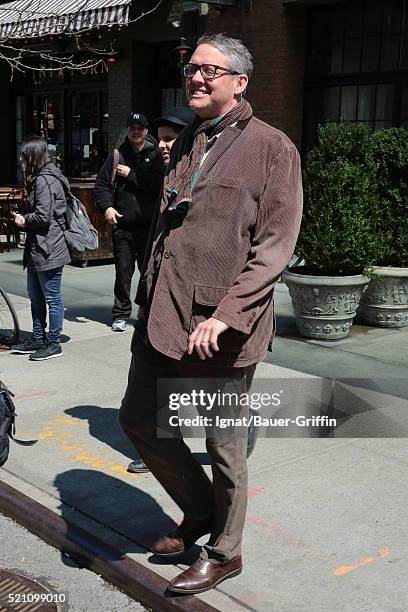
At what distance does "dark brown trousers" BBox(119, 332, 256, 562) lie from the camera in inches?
123

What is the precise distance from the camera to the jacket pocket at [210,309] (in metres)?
3.01

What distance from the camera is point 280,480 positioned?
4367 mm

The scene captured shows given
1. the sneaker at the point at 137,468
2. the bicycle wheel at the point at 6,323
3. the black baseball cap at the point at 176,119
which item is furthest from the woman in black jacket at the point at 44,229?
the sneaker at the point at 137,468

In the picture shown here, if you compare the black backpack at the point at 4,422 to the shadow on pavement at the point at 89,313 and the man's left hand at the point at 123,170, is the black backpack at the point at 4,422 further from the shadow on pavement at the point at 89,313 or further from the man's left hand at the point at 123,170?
the shadow on pavement at the point at 89,313

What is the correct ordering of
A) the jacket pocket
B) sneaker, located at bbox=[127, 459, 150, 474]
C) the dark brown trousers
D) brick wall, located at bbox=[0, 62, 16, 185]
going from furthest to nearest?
brick wall, located at bbox=[0, 62, 16, 185]
sneaker, located at bbox=[127, 459, 150, 474]
the dark brown trousers
the jacket pocket

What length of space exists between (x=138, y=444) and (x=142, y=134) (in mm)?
4353

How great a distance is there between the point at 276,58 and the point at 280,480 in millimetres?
8518

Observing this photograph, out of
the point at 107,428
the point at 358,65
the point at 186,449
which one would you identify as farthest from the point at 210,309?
the point at 358,65

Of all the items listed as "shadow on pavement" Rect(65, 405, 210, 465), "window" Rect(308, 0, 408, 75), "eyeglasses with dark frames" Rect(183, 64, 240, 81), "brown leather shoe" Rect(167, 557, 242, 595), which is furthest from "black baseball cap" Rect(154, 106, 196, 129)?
"window" Rect(308, 0, 408, 75)

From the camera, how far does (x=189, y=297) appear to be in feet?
10.1

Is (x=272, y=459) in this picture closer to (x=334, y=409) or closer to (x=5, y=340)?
(x=334, y=409)

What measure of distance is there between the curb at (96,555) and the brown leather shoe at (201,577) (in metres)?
0.04

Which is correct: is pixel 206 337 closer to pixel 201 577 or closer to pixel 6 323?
pixel 201 577

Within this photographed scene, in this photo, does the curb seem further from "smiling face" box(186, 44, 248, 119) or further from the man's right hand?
the man's right hand
